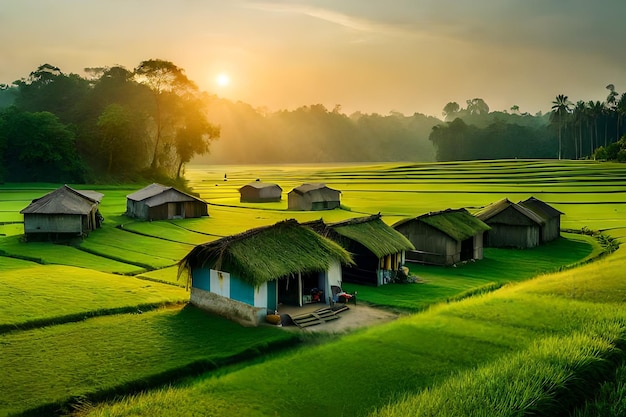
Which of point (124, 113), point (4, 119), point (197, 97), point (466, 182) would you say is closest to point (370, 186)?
point (466, 182)

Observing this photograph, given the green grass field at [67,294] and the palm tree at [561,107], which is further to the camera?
the palm tree at [561,107]

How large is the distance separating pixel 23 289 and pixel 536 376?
21441mm

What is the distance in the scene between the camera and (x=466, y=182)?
277 ft

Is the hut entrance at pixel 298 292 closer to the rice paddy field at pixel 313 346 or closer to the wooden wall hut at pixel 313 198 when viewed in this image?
the rice paddy field at pixel 313 346

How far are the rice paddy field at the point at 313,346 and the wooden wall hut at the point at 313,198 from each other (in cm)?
2659

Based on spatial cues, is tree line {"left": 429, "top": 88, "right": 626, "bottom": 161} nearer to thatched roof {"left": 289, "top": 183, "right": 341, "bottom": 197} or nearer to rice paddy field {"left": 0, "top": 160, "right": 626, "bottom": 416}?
thatched roof {"left": 289, "top": 183, "right": 341, "bottom": 197}

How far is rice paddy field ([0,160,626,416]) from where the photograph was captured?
13.1 m

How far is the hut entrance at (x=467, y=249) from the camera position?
3475 centimetres

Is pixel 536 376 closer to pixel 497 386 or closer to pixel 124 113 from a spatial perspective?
pixel 497 386

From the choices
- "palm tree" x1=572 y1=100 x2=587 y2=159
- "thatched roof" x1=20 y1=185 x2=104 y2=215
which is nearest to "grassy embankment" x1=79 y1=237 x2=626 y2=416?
"thatched roof" x1=20 y1=185 x2=104 y2=215

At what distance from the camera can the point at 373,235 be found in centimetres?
2916

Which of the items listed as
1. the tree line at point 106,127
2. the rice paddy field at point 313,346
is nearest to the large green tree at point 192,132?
the tree line at point 106,127

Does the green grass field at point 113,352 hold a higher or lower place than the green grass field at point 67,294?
lower

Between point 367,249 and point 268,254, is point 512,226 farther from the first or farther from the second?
point 268,254
